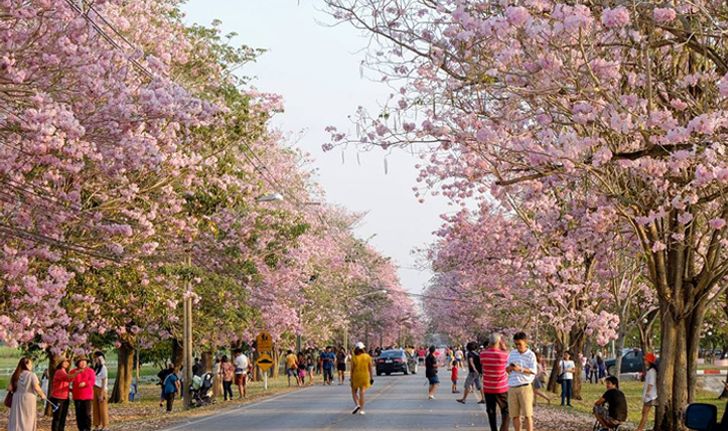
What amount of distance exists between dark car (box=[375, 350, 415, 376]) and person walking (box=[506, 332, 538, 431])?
153 ft

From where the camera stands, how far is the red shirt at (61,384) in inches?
835

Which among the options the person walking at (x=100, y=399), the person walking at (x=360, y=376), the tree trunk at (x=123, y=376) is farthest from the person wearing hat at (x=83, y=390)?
the tree trunk at (x=123, y=376)

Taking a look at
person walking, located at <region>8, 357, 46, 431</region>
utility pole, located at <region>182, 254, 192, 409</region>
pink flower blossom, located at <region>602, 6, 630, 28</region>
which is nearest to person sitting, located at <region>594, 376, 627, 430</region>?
pink flower blossom, located at <region>602, 6, 630, 28</region>

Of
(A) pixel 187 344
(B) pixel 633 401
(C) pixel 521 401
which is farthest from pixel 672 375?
(B) pixel 633 401

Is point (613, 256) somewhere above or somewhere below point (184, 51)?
below

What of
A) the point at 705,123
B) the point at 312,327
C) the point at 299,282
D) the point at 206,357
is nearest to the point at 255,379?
the point at 312,327

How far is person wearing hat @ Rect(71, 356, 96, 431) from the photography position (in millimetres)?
21484

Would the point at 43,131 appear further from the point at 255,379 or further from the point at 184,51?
the point at 255,379

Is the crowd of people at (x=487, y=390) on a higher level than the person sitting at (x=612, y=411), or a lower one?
higher

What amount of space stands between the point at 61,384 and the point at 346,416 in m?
6.65

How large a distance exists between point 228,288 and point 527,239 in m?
9.41

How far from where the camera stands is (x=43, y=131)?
53.7 ft

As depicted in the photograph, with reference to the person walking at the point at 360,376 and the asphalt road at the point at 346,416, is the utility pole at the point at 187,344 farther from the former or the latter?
the person walking at the point at 360,376

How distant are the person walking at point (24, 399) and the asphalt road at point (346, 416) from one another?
12.9ft
